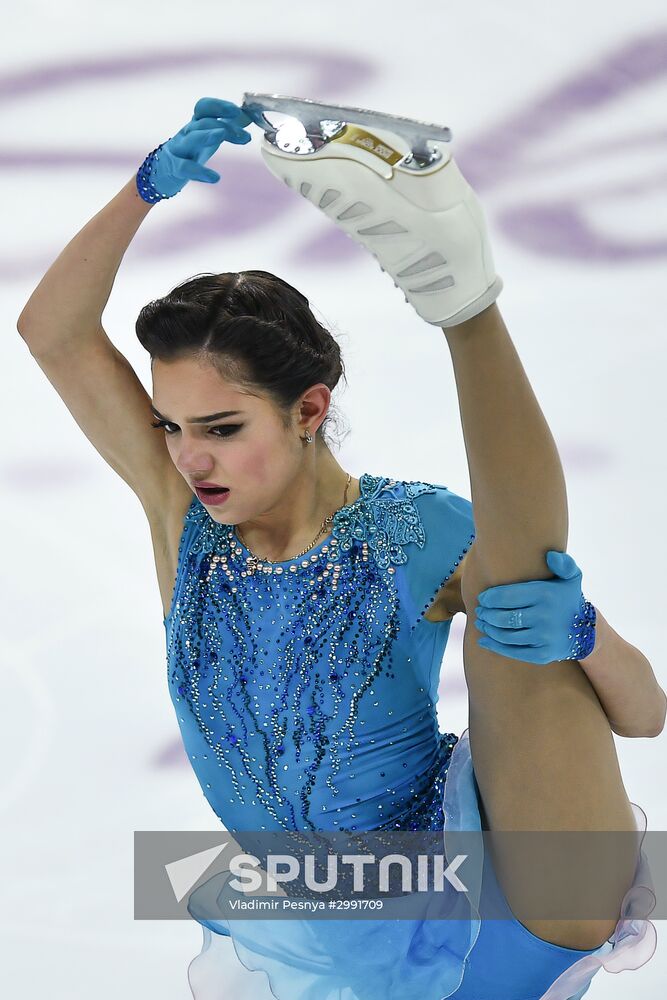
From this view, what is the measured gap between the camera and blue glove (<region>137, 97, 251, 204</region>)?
5.62 ft

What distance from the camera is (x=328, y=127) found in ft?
4.66

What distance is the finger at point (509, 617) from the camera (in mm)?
1572

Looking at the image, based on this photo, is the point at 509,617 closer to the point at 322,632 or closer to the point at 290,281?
the point at 322,632

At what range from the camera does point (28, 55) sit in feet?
11.7

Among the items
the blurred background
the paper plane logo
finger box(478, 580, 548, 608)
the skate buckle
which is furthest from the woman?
the blurred background

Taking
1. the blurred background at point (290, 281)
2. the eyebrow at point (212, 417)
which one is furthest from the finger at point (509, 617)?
the blurred background at point (290, 281)

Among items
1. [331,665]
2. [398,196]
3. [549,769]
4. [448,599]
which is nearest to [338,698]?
[331,665]

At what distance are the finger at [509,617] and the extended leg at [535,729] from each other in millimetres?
41

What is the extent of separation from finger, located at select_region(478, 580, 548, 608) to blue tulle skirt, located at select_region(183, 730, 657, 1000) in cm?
33

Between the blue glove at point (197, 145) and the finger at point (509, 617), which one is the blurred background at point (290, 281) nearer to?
the finger at point (509, 617)

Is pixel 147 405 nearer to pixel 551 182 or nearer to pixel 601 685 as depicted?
pixel 601 685

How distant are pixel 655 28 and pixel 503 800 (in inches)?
107

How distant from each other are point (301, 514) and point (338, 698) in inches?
10.5

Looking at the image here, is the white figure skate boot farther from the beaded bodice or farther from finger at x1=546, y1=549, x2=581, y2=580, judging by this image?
the beaded bodice
